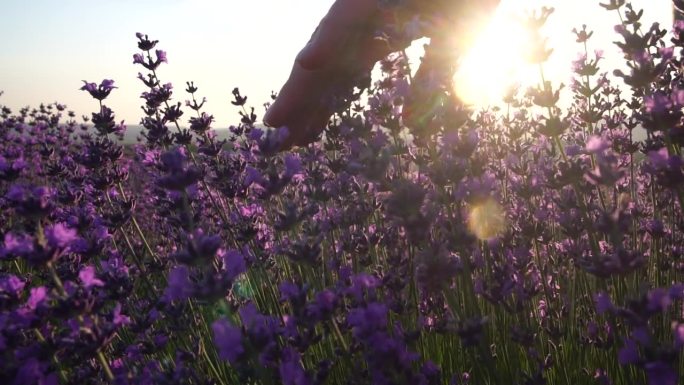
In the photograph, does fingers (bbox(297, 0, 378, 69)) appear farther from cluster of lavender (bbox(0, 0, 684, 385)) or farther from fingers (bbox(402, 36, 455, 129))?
fingers (bbox(402, 36, 455, 129))

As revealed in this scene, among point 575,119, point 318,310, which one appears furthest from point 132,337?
point 575,119

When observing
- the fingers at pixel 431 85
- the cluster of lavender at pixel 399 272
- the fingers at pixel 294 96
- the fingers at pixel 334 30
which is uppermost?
the fingers at pixel 334 30

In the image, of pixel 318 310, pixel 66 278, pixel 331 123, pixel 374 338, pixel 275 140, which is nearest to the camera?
pixel 374 338

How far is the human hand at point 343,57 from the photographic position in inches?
99.8

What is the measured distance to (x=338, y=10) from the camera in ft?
9.78

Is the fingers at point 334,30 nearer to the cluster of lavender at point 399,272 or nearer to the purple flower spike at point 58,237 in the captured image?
the cluster of lavender at point 399,272

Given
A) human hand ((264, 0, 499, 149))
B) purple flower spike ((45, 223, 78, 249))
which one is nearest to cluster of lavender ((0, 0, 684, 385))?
purple flower spike ((45, 223, 78, 249))

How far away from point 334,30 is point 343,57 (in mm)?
317

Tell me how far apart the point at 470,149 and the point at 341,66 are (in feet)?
3.70

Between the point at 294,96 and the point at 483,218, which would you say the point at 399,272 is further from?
the point at 294,96

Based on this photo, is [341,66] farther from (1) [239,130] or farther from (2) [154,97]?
(1) [239,130]

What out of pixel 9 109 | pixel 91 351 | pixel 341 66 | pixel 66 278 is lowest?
pixel 91 351

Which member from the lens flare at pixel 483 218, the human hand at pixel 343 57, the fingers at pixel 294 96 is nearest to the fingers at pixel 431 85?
the human hand at pixel 343 57

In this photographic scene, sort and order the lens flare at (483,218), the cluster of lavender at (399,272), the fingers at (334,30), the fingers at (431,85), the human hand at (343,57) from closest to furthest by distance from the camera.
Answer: the cluster of lavender at (399,272) → the fingers at (431,85) → the human hand at (343,57) → the lens flare at (483,218) → the fingers at (334,30)
